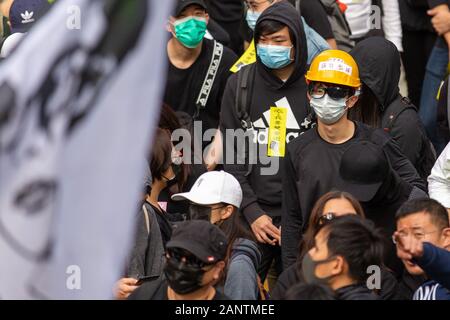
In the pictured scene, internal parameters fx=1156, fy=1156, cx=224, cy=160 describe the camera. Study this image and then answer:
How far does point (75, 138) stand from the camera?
3340 millimetres

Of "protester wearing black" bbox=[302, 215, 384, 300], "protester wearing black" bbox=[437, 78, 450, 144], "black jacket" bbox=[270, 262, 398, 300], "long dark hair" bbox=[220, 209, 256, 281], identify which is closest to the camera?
"protester wearing black" bbox=[302, 215, 384, 300]

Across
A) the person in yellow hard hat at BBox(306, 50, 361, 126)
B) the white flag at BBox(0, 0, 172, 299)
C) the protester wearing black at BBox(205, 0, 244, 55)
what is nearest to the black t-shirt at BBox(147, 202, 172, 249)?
the person in yellow hard hat at BBox(306, 50, 361, 126)

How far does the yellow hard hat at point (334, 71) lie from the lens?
6453mm

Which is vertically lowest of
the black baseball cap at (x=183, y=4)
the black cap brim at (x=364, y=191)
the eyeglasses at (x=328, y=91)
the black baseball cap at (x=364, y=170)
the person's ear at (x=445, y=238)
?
the person's ear at (x=445, y=238)

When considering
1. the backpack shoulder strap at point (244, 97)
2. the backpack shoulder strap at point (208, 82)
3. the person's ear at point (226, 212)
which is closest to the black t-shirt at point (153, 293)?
the person's ear at point (226, 212)

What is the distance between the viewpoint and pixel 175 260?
5223mm

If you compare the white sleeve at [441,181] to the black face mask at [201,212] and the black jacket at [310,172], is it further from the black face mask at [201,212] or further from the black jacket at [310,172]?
the black face mask at [201,212]

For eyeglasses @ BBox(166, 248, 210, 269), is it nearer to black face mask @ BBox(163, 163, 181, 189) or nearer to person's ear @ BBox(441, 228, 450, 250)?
person's ear @ BBox(441, 228, 450, 250)

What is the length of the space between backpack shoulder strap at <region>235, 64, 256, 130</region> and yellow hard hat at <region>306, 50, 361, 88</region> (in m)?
0.73

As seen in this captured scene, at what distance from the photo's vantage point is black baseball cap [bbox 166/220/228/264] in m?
5.23

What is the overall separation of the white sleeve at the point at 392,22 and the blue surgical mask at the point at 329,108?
3019 mm
